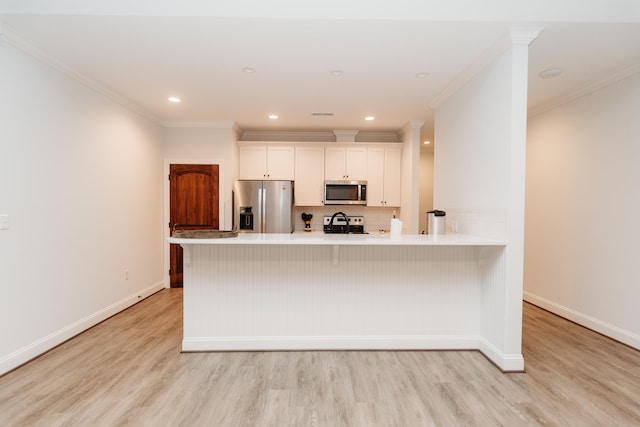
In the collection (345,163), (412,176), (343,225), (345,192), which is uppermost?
(345,163)

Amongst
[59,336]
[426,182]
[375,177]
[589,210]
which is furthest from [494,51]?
[426,182]

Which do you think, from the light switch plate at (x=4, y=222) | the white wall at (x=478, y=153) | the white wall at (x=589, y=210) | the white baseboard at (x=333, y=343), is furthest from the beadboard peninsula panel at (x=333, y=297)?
the white wall at (x=589, y=210)

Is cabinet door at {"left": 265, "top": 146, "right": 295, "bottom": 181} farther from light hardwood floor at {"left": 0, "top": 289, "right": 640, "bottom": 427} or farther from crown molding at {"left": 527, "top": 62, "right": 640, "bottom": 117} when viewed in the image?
crown molding at {"left": 527, "top": 62, "right": 640, "bottom": 117}

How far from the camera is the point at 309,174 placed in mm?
5211

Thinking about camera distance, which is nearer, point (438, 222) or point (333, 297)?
point (333, 297)

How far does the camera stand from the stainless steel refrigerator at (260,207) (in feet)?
15.9

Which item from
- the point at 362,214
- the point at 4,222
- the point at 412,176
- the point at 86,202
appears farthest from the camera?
the point at 362,214

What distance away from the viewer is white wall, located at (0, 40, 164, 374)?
7.92 feet

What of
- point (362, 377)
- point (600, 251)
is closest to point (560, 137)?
point (600, 251)

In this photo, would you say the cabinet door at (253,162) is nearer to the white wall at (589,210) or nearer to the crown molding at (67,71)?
the crown molding at (67,71)

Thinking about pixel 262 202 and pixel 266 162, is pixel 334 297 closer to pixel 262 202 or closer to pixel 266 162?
pixel 262 202

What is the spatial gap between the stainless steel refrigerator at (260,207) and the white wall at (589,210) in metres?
3.43

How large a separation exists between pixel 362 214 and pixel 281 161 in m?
1.67

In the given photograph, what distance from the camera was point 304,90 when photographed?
348 cm
